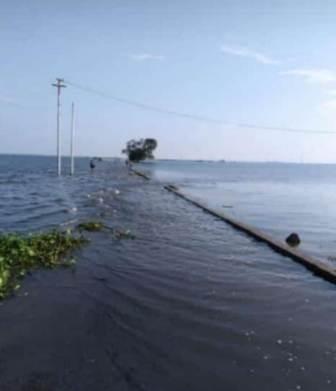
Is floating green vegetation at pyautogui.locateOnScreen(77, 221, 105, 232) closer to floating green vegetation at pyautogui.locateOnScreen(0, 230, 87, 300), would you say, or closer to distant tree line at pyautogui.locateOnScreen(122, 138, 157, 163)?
floating green vegetation at pyautogui.locateOnScreen(0, 230, 87, 300)

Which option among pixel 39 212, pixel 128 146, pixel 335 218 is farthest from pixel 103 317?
pixel 128 146

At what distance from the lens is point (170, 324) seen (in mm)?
7633

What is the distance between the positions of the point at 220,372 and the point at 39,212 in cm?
1851

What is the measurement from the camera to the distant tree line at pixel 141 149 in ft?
486


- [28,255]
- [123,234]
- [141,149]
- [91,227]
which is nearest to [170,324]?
[28,255]

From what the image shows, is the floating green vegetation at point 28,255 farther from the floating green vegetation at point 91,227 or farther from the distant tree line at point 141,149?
the distant tree line at point 141,149

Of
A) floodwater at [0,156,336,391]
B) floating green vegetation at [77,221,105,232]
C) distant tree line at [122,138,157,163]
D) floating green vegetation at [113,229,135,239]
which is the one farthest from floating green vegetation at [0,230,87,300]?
distant tree line at [122,138,157,163]

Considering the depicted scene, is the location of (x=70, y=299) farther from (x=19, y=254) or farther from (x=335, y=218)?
(x=335, y=218)

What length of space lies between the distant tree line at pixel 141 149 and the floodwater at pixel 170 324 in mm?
135264

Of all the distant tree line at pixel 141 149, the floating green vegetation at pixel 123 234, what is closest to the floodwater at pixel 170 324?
the floating green vegetation at pixel 123 234

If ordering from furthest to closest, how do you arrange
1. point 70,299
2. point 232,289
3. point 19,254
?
point 19,254 → point 232,289 → point 70,299

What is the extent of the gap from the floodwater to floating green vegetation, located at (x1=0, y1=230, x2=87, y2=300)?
37cm

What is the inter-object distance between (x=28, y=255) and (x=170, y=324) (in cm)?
522

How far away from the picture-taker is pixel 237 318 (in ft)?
26.4
